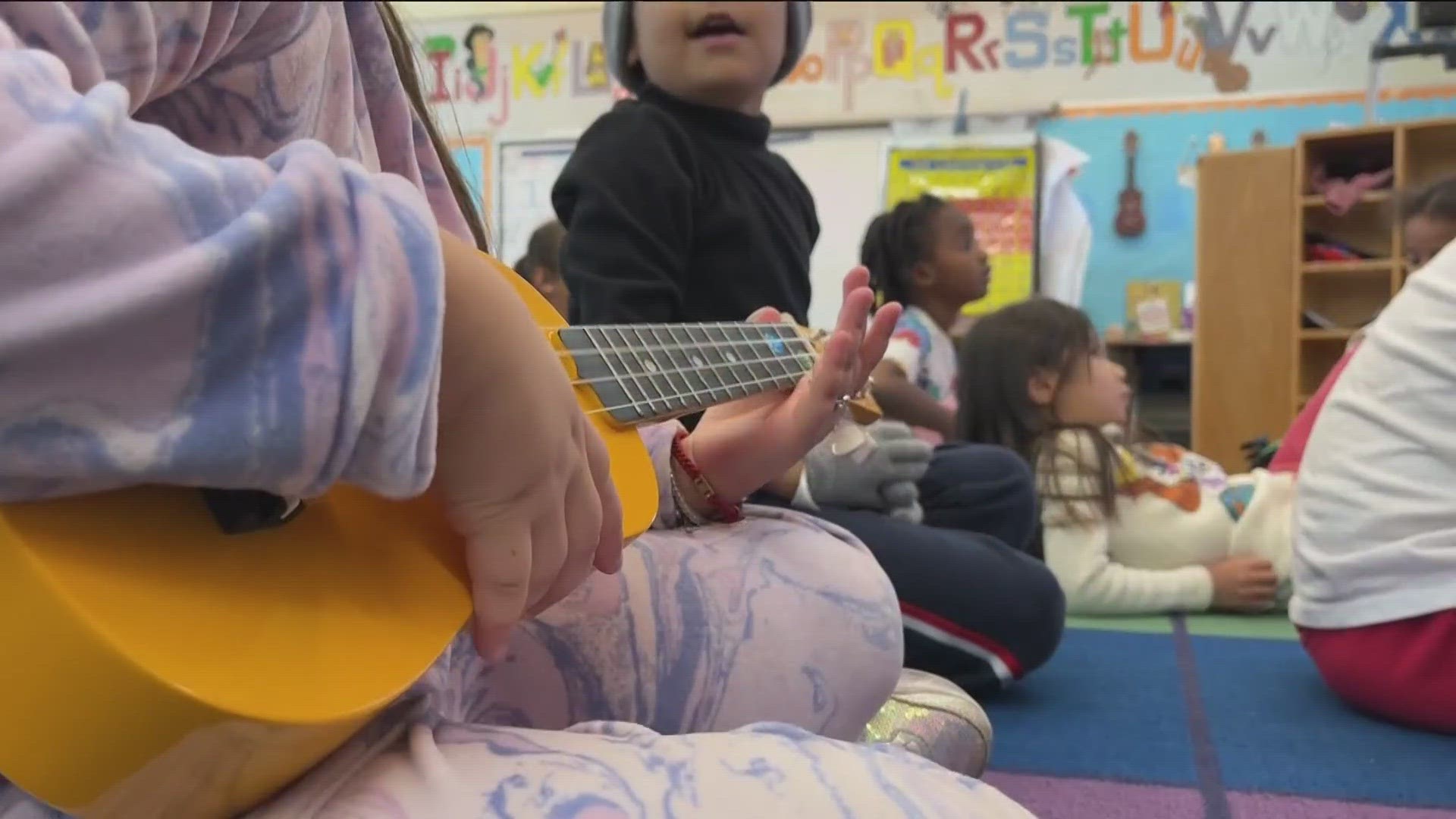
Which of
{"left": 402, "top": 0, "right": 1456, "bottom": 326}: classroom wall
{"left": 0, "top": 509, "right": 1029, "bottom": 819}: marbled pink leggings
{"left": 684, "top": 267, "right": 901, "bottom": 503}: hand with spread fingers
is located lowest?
{"left": 0, "top": 509, "right": 1029, "bottom": 819}: marbled pink leggings

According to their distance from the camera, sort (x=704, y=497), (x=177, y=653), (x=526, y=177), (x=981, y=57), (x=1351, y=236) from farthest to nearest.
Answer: (x=526, y=177)
(x=981, y=57)
(x=1351, y=236)
(x=704, y=497)
(x=177, y=653)

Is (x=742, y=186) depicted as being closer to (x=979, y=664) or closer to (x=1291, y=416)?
(x=979, y=664)

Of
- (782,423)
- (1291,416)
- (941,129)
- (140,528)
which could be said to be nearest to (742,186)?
(782,423)

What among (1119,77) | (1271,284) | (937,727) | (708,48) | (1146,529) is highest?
(1119,77)

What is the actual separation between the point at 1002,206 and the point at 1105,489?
2.07 meters

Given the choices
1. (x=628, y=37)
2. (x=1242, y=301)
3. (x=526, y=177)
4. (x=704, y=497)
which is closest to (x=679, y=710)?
(x=704, y=497)

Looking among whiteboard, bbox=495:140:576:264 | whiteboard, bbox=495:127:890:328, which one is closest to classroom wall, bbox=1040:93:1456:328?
whiteboard, bbox=495:127:890:328

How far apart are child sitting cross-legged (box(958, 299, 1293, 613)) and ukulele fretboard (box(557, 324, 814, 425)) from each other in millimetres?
874

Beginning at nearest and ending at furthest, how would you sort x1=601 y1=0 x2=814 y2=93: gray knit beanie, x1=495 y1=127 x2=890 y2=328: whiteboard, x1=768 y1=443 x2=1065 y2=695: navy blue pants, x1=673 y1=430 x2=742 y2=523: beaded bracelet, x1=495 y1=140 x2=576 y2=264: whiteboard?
x1=673 y1=430 x2=742 y2=523: beaded bracelet
x1=768 y1=443 x2=1065 y2=695: navy blue pants
x1=601 y1=0 x2=814 y2=93: gray knit beanie
x1=495 y1=127 x2=890 y2=328: whiteboard
x1=495 y1=140 x2=576 y2=264: whiteboard

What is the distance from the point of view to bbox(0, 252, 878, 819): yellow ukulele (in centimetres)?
27

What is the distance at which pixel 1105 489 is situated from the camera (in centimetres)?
154

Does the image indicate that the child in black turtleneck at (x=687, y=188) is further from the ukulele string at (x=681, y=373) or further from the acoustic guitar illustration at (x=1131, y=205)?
the acoustic guitar illustration at (x=1131, y=205)

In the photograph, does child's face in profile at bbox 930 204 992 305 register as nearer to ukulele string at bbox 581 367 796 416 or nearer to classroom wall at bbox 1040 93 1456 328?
ukulele string at bbox 581 367 796 416

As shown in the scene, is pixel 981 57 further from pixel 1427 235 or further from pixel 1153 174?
pixel 1427 235
